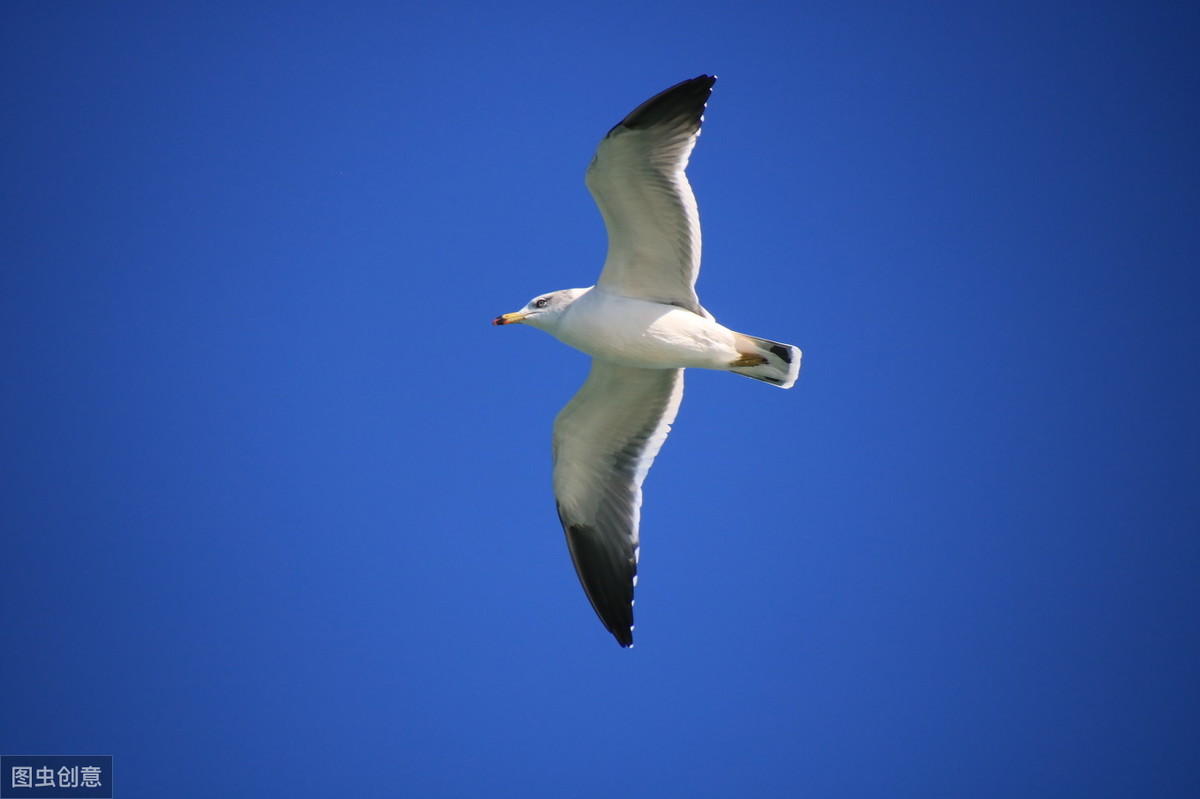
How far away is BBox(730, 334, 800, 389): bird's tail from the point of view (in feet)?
25.9

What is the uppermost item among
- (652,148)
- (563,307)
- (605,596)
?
(652,148)

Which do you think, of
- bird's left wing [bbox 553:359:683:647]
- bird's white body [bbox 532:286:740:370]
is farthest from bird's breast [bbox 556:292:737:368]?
bird's left wing [bbox 553:359:683:647]

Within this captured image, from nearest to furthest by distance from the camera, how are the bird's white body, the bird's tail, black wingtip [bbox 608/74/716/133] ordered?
black wingtip [bbox 608/74/716/133], the bird's white body, the bird's tail

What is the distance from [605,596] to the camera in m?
8.60

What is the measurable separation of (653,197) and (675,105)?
1.86 feet

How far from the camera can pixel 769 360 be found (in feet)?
26.1

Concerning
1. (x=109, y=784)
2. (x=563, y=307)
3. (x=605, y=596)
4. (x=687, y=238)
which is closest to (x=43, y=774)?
(x=109, y=784)

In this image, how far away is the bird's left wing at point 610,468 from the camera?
8.55 m

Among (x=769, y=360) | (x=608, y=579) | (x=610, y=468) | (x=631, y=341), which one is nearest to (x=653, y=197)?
(x=631, y=341)

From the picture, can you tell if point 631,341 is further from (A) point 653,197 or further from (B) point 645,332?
(A) point 653,197

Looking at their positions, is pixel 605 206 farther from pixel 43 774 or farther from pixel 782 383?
pixel 43 774

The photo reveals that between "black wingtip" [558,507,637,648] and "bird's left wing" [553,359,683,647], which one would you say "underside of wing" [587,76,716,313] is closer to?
"bird's left wing" [553,359,683,647]

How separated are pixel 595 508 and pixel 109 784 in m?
7.45

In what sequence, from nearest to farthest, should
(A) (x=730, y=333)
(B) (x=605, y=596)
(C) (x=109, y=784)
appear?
(A) (x=730, y=333) < (B) (x=605, y=596) < (C) (x=109, y=784)
